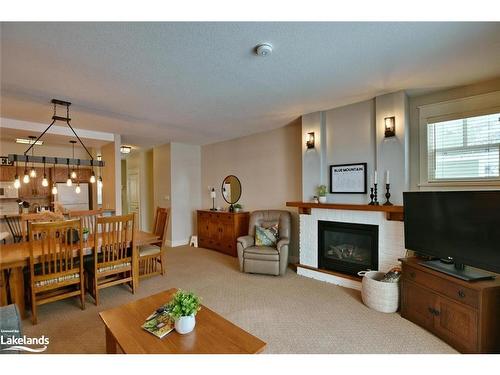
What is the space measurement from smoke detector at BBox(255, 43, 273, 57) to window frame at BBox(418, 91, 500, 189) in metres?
2.34

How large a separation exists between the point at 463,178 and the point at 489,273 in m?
1.18

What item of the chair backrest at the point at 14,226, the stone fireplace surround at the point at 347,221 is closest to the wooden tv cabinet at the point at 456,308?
the stone fireplace surround at the point at 347,221

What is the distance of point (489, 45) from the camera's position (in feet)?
6.34

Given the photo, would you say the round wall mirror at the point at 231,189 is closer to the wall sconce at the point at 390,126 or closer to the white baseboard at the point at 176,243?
the white baseboard at the point at 176,243

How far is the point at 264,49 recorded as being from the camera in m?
1.90

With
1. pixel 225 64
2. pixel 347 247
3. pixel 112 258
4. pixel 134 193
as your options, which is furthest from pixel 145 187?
pixel 347 247

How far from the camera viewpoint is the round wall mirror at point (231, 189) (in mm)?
5504

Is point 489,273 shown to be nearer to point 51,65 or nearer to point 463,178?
point 463,178

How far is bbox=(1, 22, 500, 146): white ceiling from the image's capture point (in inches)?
67.2

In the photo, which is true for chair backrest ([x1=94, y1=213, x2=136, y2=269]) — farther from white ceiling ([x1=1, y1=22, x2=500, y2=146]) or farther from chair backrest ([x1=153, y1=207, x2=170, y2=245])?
white ceiling ([x1=1, y1=22, x2=500, y2=146])

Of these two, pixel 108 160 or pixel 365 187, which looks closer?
pixel 365 187

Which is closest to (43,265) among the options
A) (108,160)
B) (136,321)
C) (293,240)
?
(136,321)

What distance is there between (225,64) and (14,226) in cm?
482
